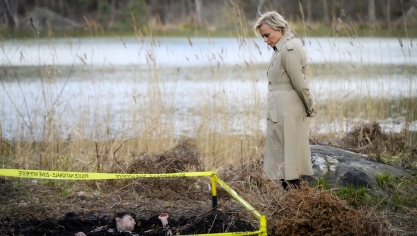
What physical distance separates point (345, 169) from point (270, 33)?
1.47m

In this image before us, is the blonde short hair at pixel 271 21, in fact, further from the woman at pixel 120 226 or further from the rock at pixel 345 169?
the woman at pixel 120 226

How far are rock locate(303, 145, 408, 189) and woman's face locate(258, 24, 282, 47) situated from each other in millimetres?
1315

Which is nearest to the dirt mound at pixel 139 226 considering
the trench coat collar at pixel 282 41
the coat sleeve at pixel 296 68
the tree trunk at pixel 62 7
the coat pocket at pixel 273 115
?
the coat pocket at pixel 273 115

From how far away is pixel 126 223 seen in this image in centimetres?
357

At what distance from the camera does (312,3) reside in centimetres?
4144

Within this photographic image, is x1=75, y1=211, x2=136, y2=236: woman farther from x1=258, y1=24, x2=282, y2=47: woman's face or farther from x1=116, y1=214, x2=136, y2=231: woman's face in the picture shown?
x1=258, y1=24, x2=282, y2=47: woman's face

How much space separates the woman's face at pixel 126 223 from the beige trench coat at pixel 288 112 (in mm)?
1226

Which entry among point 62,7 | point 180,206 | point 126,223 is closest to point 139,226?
point 126,223

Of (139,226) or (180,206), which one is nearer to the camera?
(139,226)

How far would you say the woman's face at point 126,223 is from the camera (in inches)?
140

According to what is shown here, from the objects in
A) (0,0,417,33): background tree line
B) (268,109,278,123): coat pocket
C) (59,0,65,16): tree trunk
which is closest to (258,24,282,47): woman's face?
(268,109,278,123): coat pocket

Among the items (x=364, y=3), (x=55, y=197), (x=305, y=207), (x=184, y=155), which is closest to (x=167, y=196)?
(x=184, y=155)

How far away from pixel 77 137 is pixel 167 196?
264cm

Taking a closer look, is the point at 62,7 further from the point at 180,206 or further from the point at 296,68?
the point at 296,68
